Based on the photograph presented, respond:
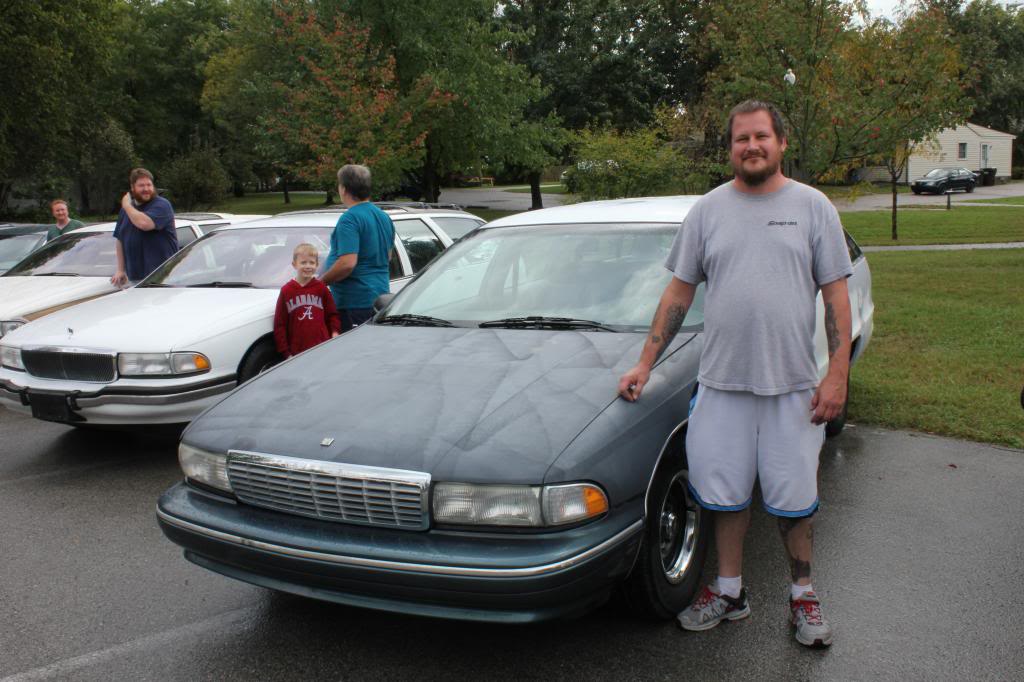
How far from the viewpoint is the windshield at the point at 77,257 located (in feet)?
27.9

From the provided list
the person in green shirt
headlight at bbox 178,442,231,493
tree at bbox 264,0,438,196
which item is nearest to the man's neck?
headlight at bbox 178,442,231,493

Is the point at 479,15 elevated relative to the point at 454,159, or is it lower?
elevated

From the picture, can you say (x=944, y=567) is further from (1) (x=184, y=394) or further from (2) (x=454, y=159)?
(2) (x=454, y=159)

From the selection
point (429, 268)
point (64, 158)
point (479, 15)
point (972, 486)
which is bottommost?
point (972, 486)

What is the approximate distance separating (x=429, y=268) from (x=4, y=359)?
3127 millimetres

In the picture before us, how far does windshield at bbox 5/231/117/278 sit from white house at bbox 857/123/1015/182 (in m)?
52.6

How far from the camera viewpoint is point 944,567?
390 cm

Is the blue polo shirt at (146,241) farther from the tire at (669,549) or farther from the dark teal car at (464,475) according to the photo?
the tire at (669,549)

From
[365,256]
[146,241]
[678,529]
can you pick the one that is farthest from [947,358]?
[146,241]

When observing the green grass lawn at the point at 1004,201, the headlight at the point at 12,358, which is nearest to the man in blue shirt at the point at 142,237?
the headlight at the point at 12,358

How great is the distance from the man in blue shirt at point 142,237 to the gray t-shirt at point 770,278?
6.05 metres

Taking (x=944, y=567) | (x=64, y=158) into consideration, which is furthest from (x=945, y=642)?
(x=64, y=158)

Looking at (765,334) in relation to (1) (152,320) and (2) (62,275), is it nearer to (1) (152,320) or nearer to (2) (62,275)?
(1) (152,320)

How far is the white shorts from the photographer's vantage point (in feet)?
10.2
